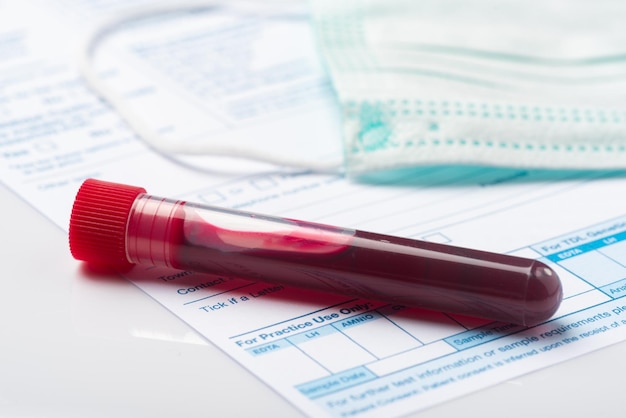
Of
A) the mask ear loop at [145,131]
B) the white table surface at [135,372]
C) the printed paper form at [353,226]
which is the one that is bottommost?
the white table surface at [135,372]

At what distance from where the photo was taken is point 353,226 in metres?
0.55

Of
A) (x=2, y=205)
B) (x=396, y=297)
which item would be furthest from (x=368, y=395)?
(x=2, y=205)

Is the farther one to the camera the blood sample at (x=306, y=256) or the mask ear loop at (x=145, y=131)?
the mask ear loop at (x=145, y=131)

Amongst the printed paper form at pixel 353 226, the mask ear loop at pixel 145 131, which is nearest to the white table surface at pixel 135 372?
the printed paper form at pixel 353 226

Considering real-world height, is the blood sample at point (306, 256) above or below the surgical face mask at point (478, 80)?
below

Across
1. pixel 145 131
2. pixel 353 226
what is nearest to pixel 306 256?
pixel 353 226

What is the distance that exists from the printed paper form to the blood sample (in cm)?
1

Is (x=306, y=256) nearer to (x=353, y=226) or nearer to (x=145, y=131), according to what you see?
(x=353, y=226)

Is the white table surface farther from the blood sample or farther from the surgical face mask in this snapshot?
the surgical face mask

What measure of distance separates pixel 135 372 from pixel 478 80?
0.36 m

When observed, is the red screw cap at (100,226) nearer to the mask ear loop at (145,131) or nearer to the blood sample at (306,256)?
the blood sample at (306,256)

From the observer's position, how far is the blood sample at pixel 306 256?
0.45 meters

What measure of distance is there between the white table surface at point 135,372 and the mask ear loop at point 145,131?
0.48 ft

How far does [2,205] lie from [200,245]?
159 mm
